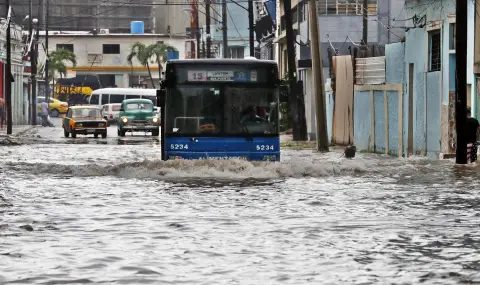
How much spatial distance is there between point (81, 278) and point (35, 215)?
648cm

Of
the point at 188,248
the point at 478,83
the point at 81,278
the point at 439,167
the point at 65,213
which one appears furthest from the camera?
the point at 478,83

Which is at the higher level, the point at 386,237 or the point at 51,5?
the point at 51,5

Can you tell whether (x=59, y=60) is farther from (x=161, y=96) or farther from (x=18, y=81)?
(x=161, y=96)

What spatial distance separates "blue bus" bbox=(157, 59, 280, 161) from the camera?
90.6ft

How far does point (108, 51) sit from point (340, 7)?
8477 cm

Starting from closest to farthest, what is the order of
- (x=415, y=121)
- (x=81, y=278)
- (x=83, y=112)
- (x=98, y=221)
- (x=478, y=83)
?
(x=81, y=278) → (x=98, y=221) → (x=478, y=83) → (x=415, y=121) → (x=83, y=112)

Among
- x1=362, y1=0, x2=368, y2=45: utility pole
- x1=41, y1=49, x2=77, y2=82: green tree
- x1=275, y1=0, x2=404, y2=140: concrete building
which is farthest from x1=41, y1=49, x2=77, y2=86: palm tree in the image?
Result: x1=362, y1=0, x2=368, y2=45: utility pole

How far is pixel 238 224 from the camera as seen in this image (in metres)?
16.1

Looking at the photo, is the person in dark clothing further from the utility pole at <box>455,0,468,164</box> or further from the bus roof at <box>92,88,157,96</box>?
the bus roof at <box>92,88,157,96</box>

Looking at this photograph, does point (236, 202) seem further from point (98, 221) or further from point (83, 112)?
point (83, 112)

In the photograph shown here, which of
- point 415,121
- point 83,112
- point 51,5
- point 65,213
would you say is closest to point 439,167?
point 415,121

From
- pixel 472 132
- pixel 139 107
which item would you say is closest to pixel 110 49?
pixel 139 107

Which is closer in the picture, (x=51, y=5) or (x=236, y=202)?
(x=236, y=202)

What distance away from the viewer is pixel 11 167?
3070 cm
